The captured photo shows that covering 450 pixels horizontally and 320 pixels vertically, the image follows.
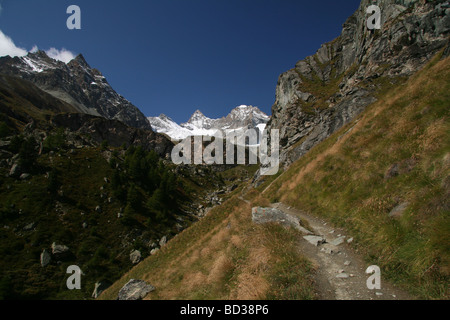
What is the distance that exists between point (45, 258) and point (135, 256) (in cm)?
2005

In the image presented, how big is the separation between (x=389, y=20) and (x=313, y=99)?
32993mm

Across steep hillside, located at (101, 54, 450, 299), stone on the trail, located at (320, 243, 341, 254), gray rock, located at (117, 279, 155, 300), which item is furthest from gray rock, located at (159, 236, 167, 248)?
stone on the trail, located at (320, 243, 341, 254)

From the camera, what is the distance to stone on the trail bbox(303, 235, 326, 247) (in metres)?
9.24

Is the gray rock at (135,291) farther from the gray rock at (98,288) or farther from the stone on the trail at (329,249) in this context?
the gray rock at (98,288)

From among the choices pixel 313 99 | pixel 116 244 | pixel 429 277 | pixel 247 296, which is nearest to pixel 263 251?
pixel 247 296

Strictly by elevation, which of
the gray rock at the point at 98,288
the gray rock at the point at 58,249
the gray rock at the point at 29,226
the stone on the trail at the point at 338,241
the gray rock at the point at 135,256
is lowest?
the gray rock at the point at 98,288

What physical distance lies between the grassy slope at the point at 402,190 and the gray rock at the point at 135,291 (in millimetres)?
13216

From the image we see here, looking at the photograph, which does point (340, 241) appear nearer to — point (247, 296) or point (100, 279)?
point (247, 296)

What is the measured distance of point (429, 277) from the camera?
5.13m

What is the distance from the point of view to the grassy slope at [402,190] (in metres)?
5.64

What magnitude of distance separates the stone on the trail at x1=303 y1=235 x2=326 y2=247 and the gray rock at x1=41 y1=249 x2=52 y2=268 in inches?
2487

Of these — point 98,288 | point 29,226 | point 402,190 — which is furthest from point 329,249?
point 29,226

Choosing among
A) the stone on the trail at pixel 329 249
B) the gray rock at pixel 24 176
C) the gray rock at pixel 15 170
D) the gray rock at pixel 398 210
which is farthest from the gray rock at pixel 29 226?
the gray rock at pixel 398 210

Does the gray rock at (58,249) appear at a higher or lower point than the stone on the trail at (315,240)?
lower
